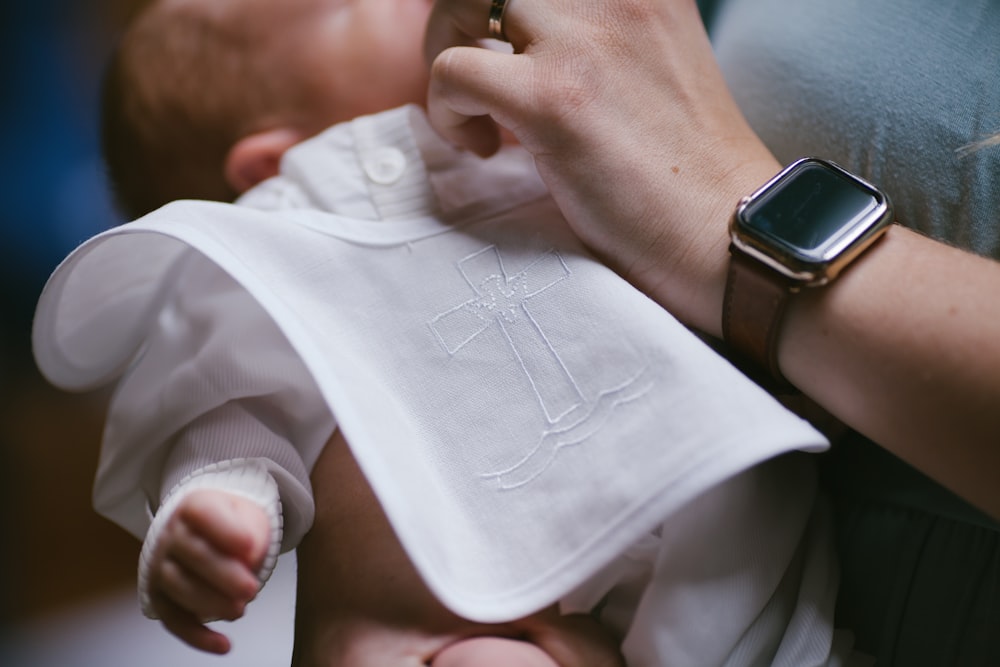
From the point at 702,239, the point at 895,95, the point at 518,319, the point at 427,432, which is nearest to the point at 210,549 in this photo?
the point at 427,432

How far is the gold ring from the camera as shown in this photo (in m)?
0.65

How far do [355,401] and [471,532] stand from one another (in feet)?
0.43

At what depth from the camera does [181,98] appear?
35.5 inches

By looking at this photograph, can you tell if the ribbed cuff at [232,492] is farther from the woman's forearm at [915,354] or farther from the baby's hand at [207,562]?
the woman's forearm at [915,354]

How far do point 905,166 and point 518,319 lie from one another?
342 millimetres

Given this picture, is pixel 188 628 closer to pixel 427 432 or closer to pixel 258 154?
pixel 427 432

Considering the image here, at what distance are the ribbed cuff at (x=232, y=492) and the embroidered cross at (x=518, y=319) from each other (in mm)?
183

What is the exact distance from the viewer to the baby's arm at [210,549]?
1.82 ft

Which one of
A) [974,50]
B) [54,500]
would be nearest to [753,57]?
[974,50]

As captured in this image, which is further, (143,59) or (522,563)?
(143,59)

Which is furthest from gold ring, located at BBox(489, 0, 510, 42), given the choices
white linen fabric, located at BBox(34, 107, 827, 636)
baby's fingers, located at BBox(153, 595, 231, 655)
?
baby's fingers, located at BBox(153, 595, 231, 655)

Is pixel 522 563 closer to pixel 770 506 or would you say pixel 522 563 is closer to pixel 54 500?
pixel 770 506

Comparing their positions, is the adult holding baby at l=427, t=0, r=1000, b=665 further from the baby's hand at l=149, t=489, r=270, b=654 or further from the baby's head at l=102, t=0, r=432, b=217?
the baby's hand at l=149, t=489, r=270, b=654

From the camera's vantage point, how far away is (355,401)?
587 millimetres
